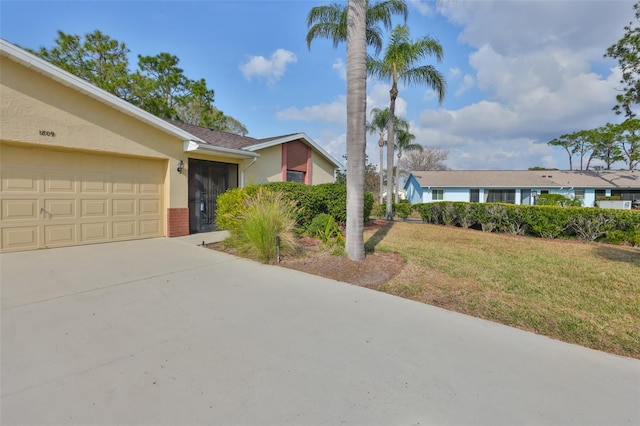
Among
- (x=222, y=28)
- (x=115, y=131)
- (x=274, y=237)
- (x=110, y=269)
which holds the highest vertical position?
(x=222, y=28)

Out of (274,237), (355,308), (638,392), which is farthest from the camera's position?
(274,237)

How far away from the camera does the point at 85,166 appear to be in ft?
24.8

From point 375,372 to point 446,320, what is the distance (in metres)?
1.64

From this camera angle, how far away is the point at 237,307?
402 cm

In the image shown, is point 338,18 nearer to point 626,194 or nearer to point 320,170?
point 320,170

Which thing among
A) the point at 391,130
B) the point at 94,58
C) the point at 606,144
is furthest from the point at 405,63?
the point at 606,144

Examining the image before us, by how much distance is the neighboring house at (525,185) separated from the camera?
1106 inches

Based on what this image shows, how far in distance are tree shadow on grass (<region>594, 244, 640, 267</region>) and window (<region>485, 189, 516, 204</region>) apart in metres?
22.0

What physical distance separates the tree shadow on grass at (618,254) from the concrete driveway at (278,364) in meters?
5.92

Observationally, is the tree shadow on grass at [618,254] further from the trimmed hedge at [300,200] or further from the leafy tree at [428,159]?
the leafy tree at [428,159]

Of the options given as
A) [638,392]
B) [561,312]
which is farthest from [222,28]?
[638,392]

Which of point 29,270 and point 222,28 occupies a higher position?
point 222,28

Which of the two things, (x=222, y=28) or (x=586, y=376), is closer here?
(x=586, y=376)

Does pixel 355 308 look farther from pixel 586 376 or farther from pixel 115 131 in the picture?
pixel 115 131
